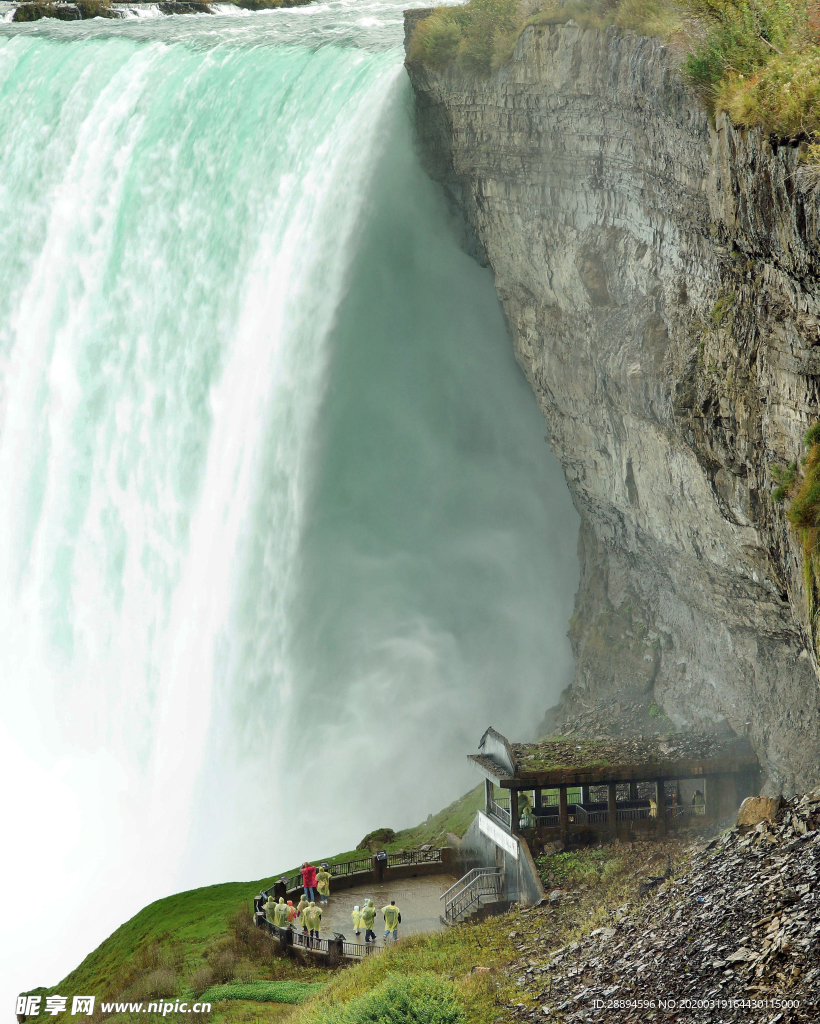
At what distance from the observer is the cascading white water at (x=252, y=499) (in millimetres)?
30312

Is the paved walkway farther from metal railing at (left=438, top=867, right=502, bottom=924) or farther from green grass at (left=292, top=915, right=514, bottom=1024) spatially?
green grass at (left=292, top=915, right=514, bottom=1024)

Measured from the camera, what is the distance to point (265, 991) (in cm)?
1839

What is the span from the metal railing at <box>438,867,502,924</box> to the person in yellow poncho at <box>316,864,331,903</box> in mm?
2298

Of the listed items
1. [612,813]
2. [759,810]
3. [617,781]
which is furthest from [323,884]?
[759,810]

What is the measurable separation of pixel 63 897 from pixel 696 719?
692 inches

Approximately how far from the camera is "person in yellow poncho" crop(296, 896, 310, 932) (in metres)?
20.5

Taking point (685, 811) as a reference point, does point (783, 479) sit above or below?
above

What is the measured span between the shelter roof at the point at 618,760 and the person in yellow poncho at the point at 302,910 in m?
4.32

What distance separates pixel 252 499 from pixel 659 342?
44.0 ft

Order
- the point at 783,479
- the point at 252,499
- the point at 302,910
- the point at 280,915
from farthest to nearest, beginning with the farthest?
the point at 252,499 → the point at 302,910 → the point at 280,915 → the point at 783,479

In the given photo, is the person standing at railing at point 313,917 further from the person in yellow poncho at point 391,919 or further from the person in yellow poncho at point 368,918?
the person in yellow poncho at point 391,919

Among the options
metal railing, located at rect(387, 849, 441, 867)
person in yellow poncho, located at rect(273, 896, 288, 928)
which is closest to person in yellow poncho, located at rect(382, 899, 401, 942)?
person in yellow poncho, located at rect(273, 896, 288, 928)

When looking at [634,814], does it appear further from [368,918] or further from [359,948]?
[359,948]

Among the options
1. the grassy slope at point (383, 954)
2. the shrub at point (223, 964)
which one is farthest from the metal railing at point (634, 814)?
the shrub at point (223, 964)
